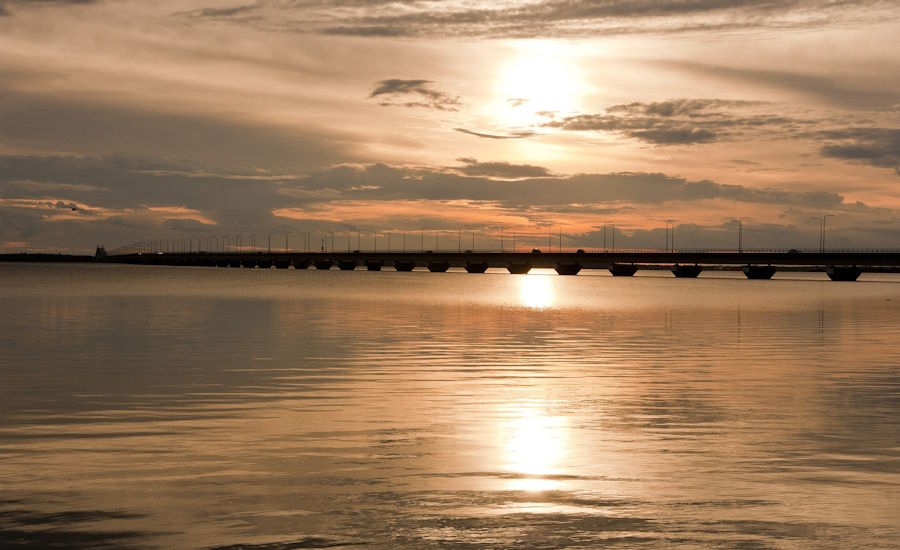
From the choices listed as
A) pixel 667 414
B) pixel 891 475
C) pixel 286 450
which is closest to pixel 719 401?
pixel 667 414

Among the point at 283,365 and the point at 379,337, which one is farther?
the point at 379,337

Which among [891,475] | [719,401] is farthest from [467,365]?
[891,475]

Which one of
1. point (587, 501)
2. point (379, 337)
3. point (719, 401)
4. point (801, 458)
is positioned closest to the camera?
point (587, 501)

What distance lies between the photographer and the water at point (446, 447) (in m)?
14.8

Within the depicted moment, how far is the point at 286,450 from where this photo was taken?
2120 centimetres

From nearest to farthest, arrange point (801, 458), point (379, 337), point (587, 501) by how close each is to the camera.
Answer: point (587, 501) → point (801, 458) → point (379, 337)

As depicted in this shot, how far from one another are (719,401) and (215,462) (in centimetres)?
1565

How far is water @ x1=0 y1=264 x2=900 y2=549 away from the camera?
14828 mm

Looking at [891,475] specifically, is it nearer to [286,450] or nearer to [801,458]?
[801,458]

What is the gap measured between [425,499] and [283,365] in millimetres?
24778

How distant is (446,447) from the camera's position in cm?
2159

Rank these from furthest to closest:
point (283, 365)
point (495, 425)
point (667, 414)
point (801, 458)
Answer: point (283, 365)
point (667, 414)
point (495, 425)
point (801, 458)

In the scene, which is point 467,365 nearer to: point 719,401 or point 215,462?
point 719,401

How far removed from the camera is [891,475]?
1900 cm
